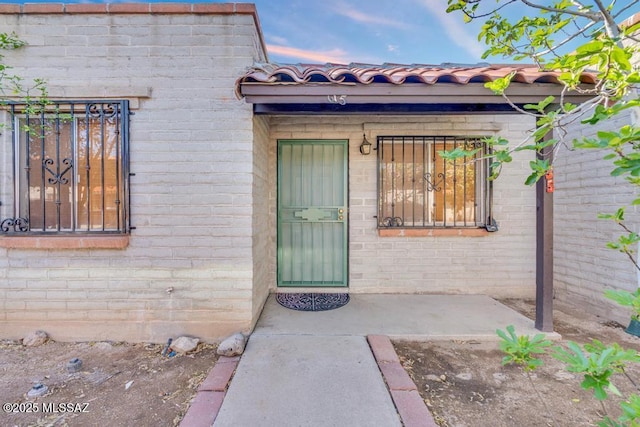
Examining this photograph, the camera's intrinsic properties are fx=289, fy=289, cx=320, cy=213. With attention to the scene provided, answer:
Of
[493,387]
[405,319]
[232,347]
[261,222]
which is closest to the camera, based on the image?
[493,387]

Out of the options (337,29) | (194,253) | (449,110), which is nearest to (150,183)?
(194,253)

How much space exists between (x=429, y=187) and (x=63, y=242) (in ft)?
13.8

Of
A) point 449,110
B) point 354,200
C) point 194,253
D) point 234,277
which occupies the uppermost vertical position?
point 449,110

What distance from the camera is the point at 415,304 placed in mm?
3529

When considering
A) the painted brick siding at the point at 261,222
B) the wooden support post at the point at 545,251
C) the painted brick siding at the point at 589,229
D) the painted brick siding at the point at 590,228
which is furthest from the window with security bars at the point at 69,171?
the painted brick siding at the point at 589,229

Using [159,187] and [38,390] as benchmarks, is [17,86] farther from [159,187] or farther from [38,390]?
[38,390]

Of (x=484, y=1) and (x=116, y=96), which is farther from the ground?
(x=484, y=1)

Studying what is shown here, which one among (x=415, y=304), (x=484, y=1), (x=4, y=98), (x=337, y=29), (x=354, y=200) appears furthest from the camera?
(x=337, y=29)

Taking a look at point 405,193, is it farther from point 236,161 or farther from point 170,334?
point 170,334

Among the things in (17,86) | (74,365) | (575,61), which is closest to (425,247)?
(575,61)

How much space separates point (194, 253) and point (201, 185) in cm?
66

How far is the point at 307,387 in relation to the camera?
202 cm

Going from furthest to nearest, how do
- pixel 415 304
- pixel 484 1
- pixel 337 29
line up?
1. pixel 337 29
2. pixel 415 304
3. pixel 484 1

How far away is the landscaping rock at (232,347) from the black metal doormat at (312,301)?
0.96 metres
